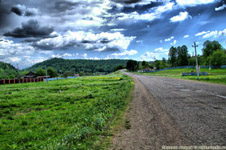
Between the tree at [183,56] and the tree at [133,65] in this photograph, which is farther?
the tree at [133,65]

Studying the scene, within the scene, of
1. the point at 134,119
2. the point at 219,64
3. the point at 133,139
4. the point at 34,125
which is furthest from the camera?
the point at 219,64

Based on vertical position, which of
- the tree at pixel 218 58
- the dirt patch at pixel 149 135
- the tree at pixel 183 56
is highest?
the tree at pixel 183 56

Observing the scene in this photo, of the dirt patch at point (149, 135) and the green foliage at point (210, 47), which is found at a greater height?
the green foliage at point (210, 47)

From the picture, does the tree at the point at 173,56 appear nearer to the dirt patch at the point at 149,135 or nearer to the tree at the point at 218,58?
the tree at the point at 218,58

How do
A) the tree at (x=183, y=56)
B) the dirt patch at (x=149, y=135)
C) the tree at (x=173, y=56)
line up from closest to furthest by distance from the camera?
the dirt patch at (x=149, y=135)
the tree at (x=183, y=56)
the tree at (x=173, y=56)

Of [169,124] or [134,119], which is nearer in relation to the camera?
[169,124]

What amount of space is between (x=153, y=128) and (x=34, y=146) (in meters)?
4.53

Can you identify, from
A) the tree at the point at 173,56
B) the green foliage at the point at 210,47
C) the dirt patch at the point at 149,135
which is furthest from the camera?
the tree at the point at 173,56

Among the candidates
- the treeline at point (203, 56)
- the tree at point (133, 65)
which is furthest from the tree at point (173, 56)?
the tree at point (133, 65)

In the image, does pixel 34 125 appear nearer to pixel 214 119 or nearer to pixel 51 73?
pixel 214 119

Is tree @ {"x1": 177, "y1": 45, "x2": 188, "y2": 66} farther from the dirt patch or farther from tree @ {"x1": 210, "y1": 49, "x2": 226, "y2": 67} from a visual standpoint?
the dirt patch

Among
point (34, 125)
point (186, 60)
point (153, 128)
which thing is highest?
point (186, 60)

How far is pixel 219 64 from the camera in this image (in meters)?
80.5

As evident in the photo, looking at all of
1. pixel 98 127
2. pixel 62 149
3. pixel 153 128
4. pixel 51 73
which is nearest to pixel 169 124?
pixel 153 128
